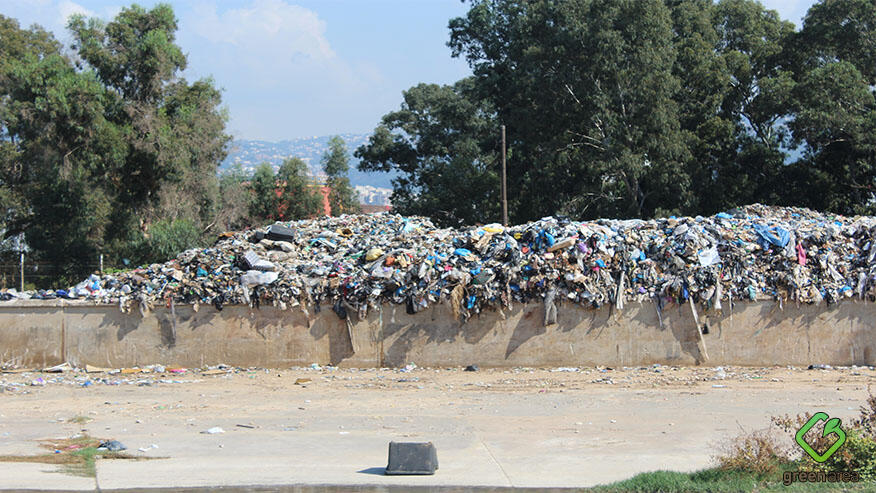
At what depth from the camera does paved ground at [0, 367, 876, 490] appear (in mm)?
7160

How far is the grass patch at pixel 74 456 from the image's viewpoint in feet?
24.1

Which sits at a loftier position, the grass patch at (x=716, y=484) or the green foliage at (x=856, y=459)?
the green foliage at (x=856, y=459)

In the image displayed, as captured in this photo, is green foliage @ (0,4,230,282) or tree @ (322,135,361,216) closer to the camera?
green foliage @ (0,4,230,282)

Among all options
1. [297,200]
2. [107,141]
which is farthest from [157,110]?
[297,200]

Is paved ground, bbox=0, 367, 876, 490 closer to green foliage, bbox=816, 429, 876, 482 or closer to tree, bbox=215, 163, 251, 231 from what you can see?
green foliage, bbox=816, 429, 876, 482

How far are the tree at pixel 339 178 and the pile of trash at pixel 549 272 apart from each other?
122 feet

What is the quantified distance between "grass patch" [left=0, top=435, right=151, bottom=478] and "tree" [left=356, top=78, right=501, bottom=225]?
29.5 meters

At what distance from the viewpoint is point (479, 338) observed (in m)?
13.5

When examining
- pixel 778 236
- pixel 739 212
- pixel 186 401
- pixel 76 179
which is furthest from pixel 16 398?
pixel 76 179

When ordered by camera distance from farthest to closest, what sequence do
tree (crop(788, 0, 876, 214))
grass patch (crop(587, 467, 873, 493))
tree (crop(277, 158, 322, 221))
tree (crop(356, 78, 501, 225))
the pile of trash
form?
1. tree (crop(277, 158, 322, 221))
2. tree (crop(356, 78, 501, 225))
3. tree (crop(788, 0, 876, 214))
4. the pile of trash
5. grass patch (crop(587, 467, 873, 493))

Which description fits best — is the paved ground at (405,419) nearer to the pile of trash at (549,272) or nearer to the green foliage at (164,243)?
the pile of trash at (549,272)

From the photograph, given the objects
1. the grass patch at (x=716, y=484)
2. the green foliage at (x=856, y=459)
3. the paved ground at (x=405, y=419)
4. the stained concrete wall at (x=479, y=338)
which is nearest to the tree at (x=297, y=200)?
the stained concrete wall at (x=479, y=338)

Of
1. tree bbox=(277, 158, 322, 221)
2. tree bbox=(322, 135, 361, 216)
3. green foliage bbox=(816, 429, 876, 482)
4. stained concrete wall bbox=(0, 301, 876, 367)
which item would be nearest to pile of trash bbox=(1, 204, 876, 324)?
stained concrete wall bbox=(0, 301, 876, 367)

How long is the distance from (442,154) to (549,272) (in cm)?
3042
